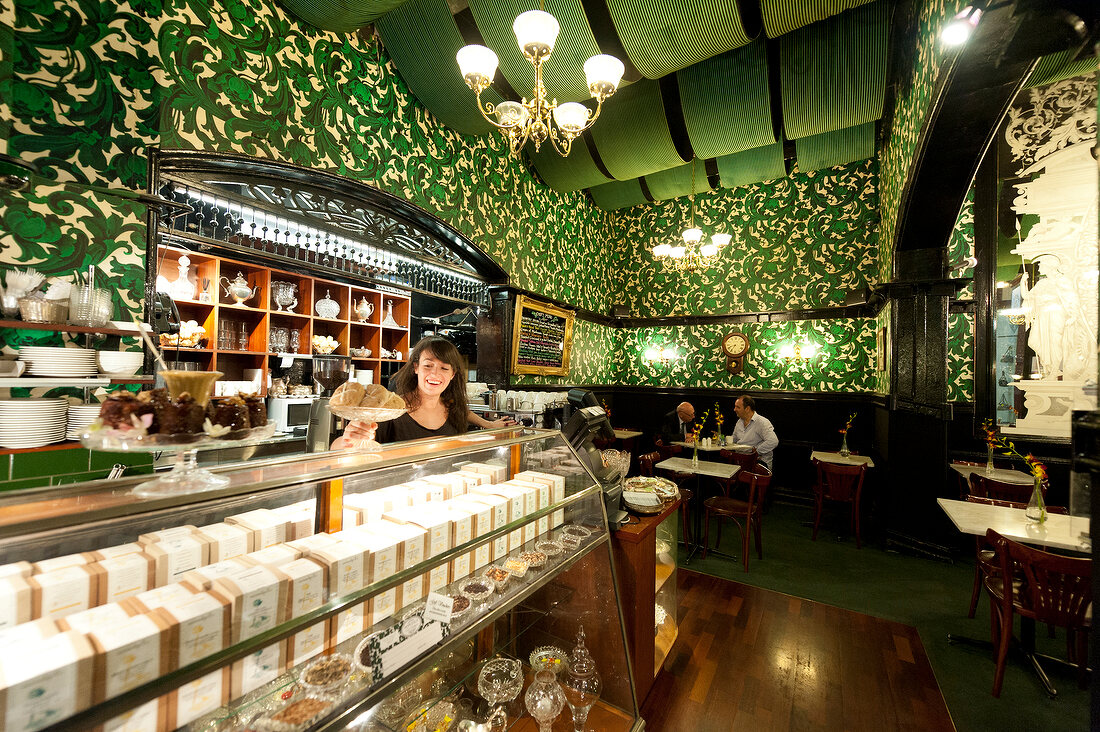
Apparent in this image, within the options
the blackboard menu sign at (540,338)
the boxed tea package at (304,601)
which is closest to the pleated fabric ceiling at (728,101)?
the blackboard menu sign at (540,338)

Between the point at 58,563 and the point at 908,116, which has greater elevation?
the point at 908,116

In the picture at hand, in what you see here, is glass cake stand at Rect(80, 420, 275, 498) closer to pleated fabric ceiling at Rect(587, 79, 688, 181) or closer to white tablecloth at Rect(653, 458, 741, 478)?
white tablecloth at Rect(653, 458, 741, 478)

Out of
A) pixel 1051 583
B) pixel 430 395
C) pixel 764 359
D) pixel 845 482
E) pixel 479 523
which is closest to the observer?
pixel 479 523

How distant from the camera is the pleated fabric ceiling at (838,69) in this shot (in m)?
4.36

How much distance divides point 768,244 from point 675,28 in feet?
14.8

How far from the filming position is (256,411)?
1239 millimetres

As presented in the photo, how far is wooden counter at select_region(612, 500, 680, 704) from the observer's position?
7.48 feet

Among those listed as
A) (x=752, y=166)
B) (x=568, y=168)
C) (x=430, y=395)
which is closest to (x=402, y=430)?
(x=430, y=395)

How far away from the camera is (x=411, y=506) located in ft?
5.24

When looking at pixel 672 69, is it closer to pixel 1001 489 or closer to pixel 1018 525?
pixel 1018 525

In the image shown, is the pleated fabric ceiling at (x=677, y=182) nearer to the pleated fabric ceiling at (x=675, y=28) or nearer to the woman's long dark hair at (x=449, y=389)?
the pleated fabric ceiling at (x=675, y=28)

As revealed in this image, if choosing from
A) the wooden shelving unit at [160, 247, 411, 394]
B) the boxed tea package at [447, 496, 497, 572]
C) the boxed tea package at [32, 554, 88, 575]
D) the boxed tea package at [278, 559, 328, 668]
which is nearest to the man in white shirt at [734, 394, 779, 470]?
the wooden shelving unit at [160, 247, 411, 394]

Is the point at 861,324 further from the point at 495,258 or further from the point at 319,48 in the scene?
the point at 319,48

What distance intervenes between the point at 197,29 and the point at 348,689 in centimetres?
394
